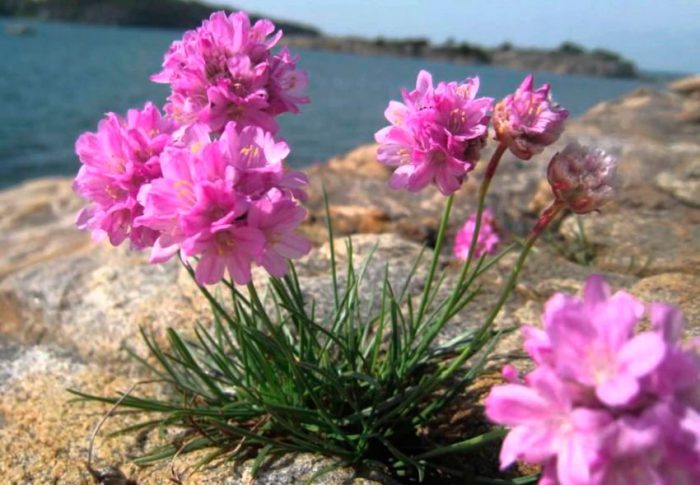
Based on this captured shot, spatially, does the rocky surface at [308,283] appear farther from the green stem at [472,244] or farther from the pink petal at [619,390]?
the pink petal at [619,390]

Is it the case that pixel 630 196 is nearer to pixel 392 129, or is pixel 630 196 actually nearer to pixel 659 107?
pixel 392 129

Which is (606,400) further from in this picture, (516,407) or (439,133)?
(439,133)

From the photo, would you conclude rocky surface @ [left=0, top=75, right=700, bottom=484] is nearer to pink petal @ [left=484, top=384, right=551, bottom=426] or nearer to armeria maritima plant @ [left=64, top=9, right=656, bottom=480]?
armeria maritima plant @ [left=64, top=9, right=656, bottom=480]

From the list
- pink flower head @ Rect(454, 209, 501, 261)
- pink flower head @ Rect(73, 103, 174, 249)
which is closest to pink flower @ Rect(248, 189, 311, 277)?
pink flower head @ Rect(73, 103, 174, 249)

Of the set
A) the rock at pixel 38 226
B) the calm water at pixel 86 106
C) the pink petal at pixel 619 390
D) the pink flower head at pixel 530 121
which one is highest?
the pink flower head at pixel 530 121

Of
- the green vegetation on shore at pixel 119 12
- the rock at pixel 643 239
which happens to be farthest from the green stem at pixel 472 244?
the green vegetation on shore at pixel 119 12
